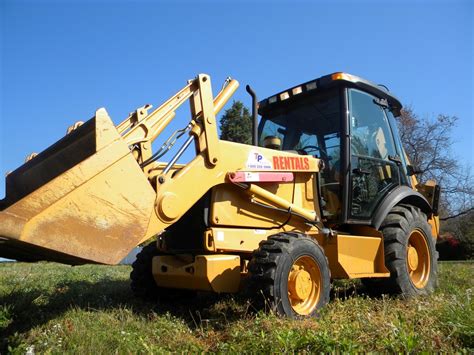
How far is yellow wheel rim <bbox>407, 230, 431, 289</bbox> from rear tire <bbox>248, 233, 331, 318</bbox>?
226cm

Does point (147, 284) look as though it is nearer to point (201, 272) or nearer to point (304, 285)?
point (201, 272)

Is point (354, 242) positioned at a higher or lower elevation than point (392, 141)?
lower

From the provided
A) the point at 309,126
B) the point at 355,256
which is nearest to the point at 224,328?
the point at 355,256

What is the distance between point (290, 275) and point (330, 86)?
279 centimetres

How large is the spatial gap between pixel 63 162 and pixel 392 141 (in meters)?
4.84

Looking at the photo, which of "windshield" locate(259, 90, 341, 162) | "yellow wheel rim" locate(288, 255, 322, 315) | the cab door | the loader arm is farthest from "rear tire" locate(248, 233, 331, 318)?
"windshield" locate(259, 90, 341, 162)

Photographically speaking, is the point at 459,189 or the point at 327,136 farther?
the point at 459,189

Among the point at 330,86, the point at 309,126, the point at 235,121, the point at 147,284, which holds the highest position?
the point at 235,121

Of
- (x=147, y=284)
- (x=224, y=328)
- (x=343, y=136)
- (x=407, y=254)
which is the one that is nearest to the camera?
(x=224, y=328)

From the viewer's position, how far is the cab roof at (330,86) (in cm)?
604

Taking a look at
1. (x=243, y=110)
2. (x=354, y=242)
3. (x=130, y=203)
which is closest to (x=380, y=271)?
(x=354, y=242)

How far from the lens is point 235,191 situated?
16.9 ft

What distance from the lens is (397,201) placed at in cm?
629

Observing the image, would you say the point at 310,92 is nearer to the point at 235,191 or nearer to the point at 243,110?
the point at 235,191
